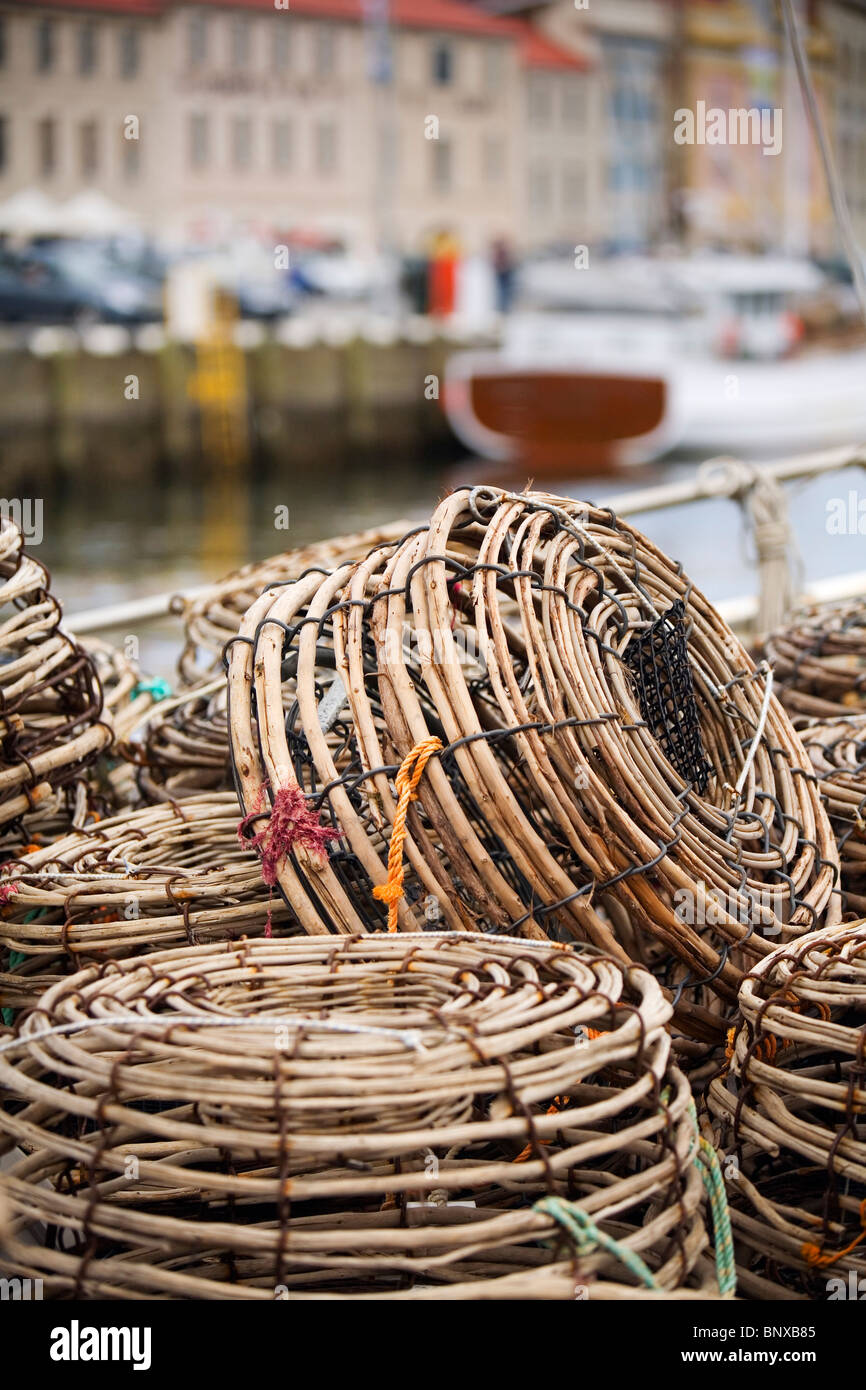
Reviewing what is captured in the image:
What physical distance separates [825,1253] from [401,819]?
2.05ft

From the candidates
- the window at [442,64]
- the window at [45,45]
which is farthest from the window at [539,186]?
the window at [45,45]

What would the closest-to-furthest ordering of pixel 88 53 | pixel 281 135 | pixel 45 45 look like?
pixel 45 45, pixel 88 53, pixel 281 135

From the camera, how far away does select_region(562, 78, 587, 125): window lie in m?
41.4

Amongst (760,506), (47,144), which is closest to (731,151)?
(47,144)

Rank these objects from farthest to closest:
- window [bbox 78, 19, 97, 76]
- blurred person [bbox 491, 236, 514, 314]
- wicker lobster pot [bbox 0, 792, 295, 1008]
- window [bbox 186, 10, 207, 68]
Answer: window [bbox 186, 10, 207, 68], window [bbox 78, 19, 97, 76], blurred person [bbox 491, 236, 514, 314], wicker lobster pot [bbox 0, 792, 295, 1008]

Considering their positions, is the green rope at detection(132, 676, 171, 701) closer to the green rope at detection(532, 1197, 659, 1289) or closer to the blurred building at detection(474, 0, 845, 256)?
the green rope at detection(532, 1197, 659, 1289)

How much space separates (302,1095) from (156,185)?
36640 millimetres

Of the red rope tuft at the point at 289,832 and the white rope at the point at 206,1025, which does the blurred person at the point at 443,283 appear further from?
the white rope at the point at 206,1025

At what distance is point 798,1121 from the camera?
1479 mm

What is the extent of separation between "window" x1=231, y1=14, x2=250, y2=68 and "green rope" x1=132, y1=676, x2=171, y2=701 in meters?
37.1

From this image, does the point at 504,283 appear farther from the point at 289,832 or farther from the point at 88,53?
the point at 289,832

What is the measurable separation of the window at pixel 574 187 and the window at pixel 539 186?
575mm

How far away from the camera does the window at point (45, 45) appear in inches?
1334

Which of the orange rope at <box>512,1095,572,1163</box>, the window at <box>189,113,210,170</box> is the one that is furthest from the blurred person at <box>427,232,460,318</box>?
the orange rope at <box>512,1095,572,1163</box>
